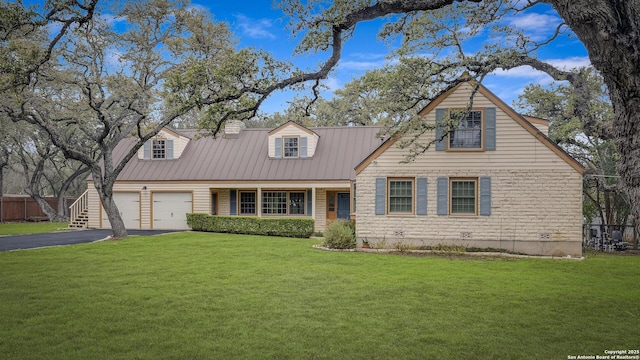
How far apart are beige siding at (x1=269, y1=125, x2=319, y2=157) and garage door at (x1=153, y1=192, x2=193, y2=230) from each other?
5.31m

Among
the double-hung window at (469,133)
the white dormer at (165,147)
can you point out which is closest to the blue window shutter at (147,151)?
the white dormer at (165,147)

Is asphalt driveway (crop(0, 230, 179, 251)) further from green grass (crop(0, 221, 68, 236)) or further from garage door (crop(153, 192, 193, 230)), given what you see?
garage door (crop(153, 192, 193, 230))

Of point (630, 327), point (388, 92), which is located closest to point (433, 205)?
point (388, 92)

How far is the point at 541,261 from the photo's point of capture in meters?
14.9

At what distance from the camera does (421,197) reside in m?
17.3

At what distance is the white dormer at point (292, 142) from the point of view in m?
26.6

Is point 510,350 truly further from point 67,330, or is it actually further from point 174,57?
point 174,57

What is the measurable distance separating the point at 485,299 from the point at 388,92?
22.9 ft

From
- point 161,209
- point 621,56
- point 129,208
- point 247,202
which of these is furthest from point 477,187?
point 129,208

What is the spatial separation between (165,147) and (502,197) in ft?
64.0

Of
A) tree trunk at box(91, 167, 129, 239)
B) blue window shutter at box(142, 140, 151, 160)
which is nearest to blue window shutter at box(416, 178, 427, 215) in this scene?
tree trunk at box(91, 167, 129, 239)

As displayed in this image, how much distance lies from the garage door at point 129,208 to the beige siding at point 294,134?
8.16m

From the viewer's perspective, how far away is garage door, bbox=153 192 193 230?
2673 centimetres

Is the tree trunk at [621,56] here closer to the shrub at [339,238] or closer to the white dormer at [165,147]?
the shrub at [339,238]
